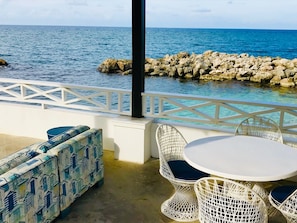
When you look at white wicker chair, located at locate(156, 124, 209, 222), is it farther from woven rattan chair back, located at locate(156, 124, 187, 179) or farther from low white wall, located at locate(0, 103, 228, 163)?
low white wall, located at locate(0, 103, 228, 163)

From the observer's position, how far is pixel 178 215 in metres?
3.01

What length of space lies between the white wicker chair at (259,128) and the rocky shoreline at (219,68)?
15379 millimetres

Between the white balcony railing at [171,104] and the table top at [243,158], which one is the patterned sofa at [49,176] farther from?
the white balcony railing at [171,104]

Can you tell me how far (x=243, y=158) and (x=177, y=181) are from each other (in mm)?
600

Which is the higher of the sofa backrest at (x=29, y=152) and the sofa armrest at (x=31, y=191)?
the sofa backrest at (x=29, y=152)

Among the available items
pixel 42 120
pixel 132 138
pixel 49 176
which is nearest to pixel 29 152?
pixel 49 176

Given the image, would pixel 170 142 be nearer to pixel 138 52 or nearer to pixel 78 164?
pixel 78 164

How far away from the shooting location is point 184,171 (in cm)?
303

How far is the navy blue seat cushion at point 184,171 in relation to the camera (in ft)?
9.61

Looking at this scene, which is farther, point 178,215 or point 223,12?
point 223,12

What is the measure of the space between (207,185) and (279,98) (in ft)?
52.5

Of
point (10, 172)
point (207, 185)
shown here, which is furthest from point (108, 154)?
point (207, 185)

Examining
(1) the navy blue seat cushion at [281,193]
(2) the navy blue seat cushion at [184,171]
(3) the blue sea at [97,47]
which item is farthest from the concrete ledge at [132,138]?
(3) the blue sea at [97,47]

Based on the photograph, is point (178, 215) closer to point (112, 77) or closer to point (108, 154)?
point (108, 154)
